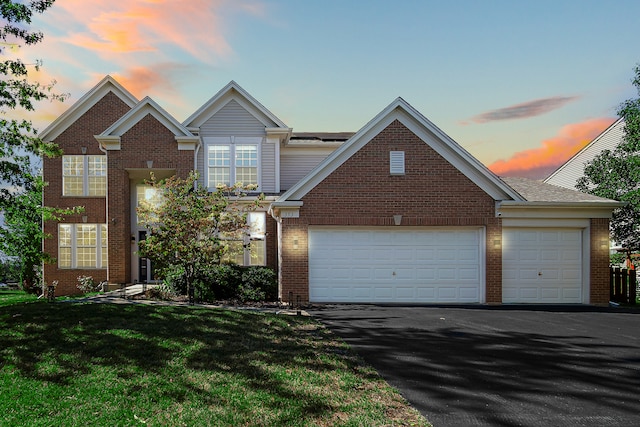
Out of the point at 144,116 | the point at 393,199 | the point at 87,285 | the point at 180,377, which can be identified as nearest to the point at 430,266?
the point at 393,199

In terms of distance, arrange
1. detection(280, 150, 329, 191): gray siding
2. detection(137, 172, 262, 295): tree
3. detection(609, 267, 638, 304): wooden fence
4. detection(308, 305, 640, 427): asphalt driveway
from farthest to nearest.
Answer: detection(280, 150, 329, 191): gray siding, detection(609, 267, 638, 304): wooden fence, detection(137, 172, 262, 295): tree, detection(308, 305, 640, 427): asphalt driveway

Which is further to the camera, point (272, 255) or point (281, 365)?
point (272, 255)

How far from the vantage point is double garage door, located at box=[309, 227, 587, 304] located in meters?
16.2

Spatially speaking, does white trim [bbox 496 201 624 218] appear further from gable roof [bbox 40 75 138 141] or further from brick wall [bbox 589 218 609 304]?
gable roof [bbox 40 75 138 141]

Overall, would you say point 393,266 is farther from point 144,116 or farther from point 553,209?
point 144,116

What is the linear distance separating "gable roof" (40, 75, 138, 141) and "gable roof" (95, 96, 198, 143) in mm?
2684

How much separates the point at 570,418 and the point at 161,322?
7.80 m

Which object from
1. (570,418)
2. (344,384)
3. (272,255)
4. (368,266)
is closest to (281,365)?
(344,384)

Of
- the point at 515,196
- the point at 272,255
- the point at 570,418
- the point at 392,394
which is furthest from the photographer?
the point at 272,255

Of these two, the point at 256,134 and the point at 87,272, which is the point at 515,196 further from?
the point at 87,272

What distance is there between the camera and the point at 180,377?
6586mm

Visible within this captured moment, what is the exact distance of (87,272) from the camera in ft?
70.9

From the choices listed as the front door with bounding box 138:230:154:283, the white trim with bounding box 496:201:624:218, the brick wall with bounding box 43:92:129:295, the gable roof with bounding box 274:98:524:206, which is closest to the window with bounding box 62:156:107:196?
the brick wall with bounding box 43:92:129:295

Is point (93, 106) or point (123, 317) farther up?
point (93, 106)
